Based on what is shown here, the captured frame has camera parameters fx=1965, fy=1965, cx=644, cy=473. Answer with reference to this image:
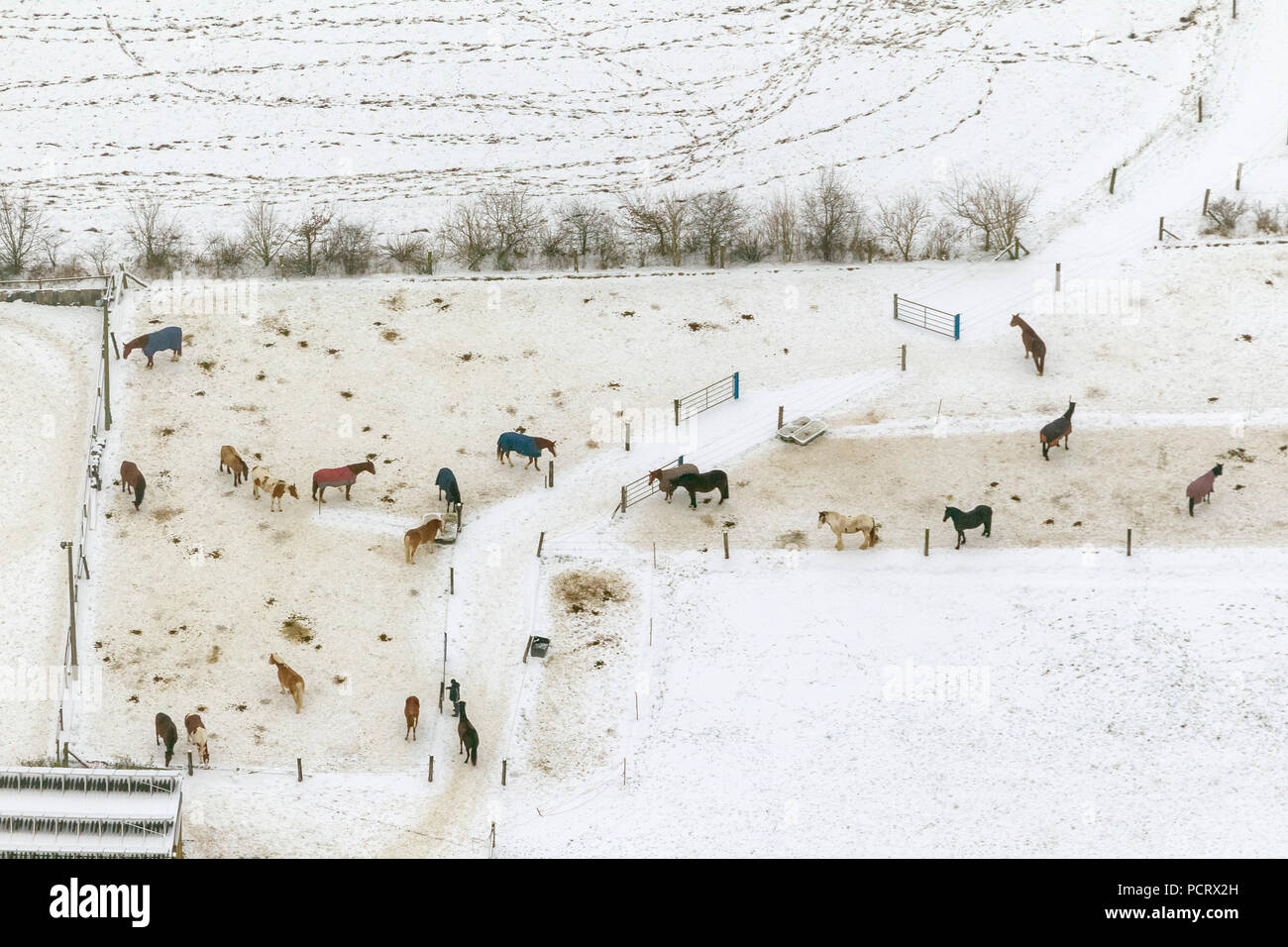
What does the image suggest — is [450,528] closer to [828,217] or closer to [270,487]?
[270,487]

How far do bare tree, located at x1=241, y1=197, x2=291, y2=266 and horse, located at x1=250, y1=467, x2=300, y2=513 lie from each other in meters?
13.7

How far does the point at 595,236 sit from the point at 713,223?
3788mm

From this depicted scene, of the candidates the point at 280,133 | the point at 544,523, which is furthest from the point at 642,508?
the point at 280,133

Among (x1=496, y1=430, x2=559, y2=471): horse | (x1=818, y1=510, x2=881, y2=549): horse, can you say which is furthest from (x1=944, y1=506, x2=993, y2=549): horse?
(x1=496, y1=430, x2=559, y2=471): horse

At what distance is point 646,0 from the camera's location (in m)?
77.6

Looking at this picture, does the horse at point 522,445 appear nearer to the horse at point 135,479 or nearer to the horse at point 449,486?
the horse at point 449,486

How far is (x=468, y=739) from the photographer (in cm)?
4194

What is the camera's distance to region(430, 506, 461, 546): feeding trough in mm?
48594

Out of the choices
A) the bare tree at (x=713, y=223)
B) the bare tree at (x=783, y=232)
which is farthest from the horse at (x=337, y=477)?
the bare tree at (x=783, y=232)

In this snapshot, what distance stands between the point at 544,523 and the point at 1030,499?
12.4 m

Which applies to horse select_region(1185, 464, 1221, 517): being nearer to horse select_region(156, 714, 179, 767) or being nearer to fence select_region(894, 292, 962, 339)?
fence select_region(894, 292, 962, 339)

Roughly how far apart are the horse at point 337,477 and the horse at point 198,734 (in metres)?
9.21

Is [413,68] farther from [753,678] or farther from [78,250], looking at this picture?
[753,678]

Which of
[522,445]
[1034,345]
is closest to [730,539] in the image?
[522,445]
